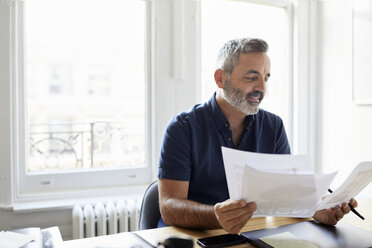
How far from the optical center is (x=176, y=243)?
3.11 ft

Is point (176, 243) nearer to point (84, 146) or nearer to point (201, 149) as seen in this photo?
point (201, 149)

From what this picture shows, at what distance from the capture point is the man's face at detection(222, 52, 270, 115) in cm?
142

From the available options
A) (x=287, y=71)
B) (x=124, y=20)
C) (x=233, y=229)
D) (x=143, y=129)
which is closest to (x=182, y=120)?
(x=233, y=229)

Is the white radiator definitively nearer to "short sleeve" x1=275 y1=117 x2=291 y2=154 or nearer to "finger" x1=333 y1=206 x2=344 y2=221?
"short sleeve" x1=275 y1=117 x2=291 y2=154

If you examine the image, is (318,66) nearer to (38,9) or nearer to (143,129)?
(143,129)

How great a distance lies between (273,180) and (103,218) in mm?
1417

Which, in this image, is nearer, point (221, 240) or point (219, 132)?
point (221, 240)

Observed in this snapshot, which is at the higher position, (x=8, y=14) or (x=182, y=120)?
(x=8, y=14)

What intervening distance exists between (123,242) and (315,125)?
2.12 m

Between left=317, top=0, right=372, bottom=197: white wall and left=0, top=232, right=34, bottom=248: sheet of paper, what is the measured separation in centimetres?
201

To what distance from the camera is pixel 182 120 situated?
145 centimetres

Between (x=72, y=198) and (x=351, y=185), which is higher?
(x=351, y=185)

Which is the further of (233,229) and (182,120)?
(182,120)

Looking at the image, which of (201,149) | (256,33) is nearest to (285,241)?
(201,149)
